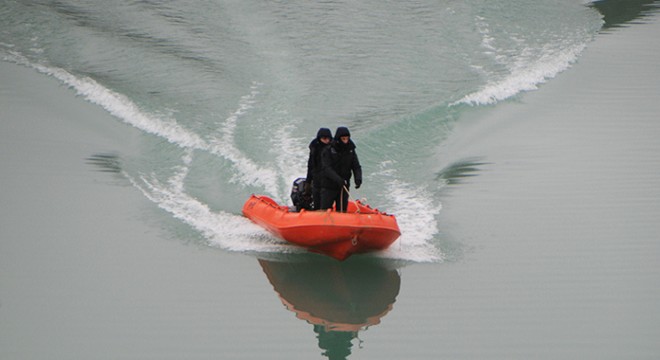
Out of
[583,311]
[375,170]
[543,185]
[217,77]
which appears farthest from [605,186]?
[217,77]

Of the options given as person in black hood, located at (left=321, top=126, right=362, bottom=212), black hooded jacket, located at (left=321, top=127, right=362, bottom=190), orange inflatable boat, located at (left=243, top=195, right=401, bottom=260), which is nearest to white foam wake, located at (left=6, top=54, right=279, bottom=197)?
orange inflatable boat, located at (left=243, top=195, right=401, bottom=260)

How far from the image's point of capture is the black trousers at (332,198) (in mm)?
10383

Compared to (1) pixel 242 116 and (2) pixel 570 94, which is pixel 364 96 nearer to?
(1) pixel 242 116

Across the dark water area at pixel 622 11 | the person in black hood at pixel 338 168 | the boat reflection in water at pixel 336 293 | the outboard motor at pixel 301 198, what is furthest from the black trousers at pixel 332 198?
the dark water area at pixel 622 11

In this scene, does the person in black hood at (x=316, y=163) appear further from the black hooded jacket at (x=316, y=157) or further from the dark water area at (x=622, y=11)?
the dark water area at (x=622, y=11)

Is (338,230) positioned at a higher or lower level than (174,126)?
higher

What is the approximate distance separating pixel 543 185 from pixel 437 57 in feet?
16.0

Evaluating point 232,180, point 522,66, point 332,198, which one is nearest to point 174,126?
point 232,180

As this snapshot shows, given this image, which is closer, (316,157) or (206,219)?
(316,157)

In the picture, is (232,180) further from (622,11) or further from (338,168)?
(622,11)

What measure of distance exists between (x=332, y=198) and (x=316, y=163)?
1.46 feet

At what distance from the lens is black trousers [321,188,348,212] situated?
409 inches

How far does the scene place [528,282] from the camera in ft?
32.9

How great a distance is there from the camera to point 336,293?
32.7ft
